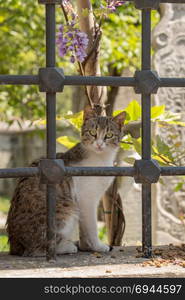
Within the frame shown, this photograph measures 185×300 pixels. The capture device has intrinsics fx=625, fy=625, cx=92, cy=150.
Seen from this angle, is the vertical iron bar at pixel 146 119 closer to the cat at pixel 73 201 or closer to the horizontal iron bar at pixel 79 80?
the horizontal iron bar at pixel 79 80

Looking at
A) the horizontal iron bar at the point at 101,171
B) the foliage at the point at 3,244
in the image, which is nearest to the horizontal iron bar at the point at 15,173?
the horizontal iron bar at the point at 101,171

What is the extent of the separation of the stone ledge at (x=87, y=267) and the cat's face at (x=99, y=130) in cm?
69

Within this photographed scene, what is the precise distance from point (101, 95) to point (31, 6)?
4.93 metres

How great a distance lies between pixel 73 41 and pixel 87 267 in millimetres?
1122

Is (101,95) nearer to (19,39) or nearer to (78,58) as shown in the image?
(78,58)

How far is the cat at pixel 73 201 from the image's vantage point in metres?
2.98

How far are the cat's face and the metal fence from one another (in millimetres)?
747

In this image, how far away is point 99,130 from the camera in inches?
135

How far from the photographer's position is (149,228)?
2680 mm

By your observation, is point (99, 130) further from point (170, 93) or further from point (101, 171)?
point (170, 93)

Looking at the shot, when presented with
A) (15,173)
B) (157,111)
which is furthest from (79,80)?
(157,111)

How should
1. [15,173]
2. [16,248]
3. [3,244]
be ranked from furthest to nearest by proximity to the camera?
[3,244]
[16,248]
[15,173]

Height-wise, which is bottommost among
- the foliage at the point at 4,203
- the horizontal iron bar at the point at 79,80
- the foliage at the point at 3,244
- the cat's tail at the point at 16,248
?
the foliage at the point at 4,203

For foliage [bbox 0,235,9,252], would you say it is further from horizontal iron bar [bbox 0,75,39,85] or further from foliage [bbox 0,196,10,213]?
foliage [bbox 0,196,10,213]
